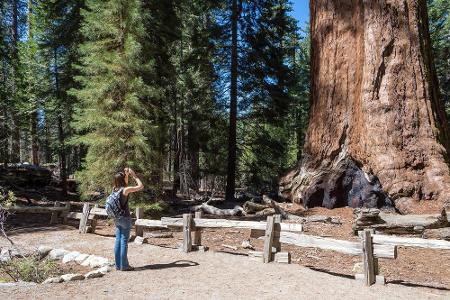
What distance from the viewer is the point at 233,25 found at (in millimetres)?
20234

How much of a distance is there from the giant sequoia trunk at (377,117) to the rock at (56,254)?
7876 millimetres

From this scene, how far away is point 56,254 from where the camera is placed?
9172 mm

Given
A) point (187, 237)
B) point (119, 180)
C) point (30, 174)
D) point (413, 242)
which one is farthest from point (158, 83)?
point (30, 174)

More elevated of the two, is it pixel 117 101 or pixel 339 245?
pixel 117 101

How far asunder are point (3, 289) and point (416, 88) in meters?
12.1

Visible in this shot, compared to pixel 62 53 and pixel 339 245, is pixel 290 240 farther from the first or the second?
pixel 62 53

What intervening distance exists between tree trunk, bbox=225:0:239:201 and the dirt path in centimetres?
1044

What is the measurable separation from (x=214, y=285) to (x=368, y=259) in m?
2.43

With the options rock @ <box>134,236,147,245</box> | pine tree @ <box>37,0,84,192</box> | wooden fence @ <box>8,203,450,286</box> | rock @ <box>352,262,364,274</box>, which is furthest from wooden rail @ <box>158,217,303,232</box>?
pine tree @ <box>37,0,84,192</box>

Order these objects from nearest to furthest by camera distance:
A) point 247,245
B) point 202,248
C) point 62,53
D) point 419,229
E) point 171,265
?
point 171,265 < point 202,248 < point 247,245 < point 419,229 < point 62,53

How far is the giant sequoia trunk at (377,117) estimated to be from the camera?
501 inches

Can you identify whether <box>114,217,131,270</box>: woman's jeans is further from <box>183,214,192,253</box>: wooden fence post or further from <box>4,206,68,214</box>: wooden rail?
<box>4,206,68,214</box>: wooden rail

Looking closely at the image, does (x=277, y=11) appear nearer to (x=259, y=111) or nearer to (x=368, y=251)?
(x=259, y=111)

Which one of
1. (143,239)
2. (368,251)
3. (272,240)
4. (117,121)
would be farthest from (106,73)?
(368,251)
